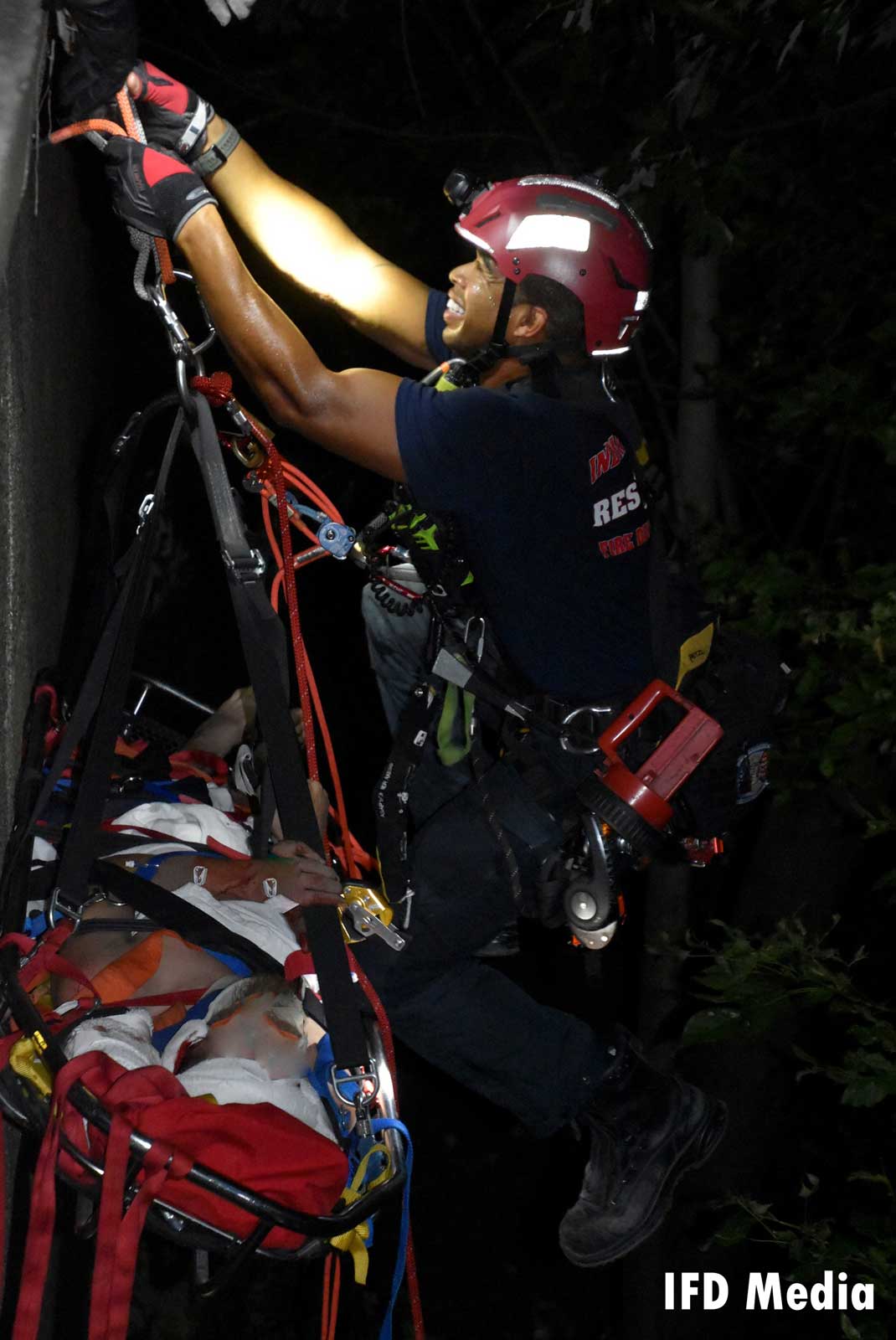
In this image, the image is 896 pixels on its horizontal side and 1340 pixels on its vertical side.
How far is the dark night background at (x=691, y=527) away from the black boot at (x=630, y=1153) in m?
0.45

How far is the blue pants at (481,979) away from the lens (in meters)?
3.12

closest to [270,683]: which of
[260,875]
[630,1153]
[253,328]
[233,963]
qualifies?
[260,875]

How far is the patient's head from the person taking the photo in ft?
7.98

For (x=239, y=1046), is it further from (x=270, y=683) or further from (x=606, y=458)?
(x=606, y=458)

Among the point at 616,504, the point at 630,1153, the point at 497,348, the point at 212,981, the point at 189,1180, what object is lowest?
the point at 630,1153

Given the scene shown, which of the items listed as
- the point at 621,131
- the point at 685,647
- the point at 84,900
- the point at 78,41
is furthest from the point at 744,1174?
the point at 78,41

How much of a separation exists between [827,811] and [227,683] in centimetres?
309

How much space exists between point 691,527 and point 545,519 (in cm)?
249

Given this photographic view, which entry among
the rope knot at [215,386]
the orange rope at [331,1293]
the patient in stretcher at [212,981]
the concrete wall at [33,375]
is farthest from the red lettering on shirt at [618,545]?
the orange rope at [331,1293]

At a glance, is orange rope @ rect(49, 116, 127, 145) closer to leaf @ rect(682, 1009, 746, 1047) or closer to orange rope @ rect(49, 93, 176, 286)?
orange rope @ rect(49, 93, 176, 286)

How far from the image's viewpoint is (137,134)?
2.58m

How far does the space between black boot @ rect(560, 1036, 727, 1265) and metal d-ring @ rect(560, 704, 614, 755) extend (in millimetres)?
778

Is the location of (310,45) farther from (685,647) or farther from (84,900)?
(84,900)

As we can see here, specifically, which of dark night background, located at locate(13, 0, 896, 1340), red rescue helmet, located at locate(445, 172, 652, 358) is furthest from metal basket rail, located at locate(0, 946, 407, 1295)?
red rescue helmet, located at locate(445, 172, 652, 358)
